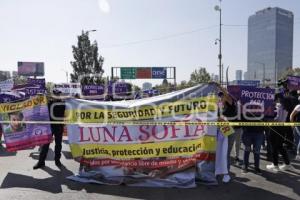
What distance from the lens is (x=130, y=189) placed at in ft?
24.6

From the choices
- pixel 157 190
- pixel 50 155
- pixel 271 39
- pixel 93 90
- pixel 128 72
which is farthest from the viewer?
pixel 271 39

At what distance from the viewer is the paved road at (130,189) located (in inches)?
279

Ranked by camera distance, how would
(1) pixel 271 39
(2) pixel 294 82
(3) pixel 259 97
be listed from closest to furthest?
(3) pixel 259 97, (2) pixel 294 82, (1) pixel 271 39

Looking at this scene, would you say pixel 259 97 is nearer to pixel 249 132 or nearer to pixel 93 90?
pixel 249 132

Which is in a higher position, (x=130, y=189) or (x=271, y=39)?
(x=271, y=39)

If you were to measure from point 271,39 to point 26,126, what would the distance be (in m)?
104

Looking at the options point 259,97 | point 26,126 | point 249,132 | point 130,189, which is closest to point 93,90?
point 26,126

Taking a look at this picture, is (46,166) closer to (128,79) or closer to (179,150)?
(179,150)

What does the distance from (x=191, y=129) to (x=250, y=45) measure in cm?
Result: 12056

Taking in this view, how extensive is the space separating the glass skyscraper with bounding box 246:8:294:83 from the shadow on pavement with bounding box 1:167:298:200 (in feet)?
264

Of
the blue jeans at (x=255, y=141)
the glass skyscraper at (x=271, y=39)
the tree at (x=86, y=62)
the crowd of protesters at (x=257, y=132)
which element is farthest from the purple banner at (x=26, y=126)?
the glass skyscraper at (x=271, y=39)

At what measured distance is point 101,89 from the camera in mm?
22625

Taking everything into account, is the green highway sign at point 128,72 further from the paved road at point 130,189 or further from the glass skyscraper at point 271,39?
the glass skyscraper at point 271,39

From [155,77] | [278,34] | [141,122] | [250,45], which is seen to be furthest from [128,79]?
[250,45]
